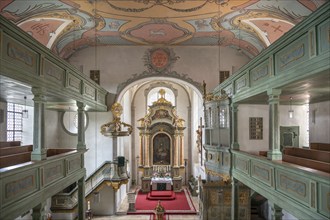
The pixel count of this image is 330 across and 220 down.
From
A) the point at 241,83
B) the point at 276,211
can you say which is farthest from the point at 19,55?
the point at 276,211

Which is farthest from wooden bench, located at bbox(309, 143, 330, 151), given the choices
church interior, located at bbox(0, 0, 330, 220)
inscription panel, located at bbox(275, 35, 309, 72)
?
inscription panel, located at bbox(275, 35, 309, 72)

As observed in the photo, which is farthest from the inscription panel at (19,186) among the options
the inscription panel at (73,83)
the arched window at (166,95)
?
the arched window at (166,95)

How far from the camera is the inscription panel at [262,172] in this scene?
6.45 m

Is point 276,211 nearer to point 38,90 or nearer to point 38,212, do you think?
point 38,212

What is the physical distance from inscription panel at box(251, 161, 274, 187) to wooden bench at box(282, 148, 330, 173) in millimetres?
459

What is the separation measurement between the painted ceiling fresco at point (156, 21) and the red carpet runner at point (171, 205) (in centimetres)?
802

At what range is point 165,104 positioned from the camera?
20.0 meters

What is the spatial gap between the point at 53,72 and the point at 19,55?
1674 mm

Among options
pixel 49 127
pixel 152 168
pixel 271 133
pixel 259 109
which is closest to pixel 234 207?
pixel 271 133

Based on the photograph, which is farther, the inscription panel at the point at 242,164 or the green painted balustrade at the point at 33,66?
the inscription panel at the point at 242,164

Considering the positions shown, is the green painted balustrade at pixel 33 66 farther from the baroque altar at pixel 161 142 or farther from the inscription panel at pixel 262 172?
the baroque altar at pixel 161 142

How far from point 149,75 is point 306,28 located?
9.91 metres

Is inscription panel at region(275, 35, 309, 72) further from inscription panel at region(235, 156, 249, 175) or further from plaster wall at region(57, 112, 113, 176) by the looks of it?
plaster wall at region(57, 112, 113, 176)

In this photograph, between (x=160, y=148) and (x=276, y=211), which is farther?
(x=160, y=148)
